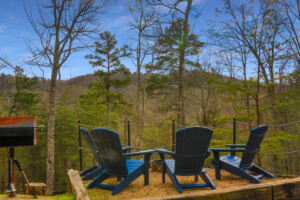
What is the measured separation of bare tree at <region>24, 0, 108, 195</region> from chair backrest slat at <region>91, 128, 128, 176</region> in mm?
8295

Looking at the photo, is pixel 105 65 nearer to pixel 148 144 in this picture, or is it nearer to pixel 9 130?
pixel 148 144

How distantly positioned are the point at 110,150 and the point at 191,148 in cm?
103

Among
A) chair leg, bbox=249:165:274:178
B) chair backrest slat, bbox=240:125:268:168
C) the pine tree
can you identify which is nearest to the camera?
chair backrest slat, bbox=240:125:268:168

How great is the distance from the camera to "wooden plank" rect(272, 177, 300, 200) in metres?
1.66

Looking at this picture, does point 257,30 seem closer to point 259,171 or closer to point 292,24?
point 292,24

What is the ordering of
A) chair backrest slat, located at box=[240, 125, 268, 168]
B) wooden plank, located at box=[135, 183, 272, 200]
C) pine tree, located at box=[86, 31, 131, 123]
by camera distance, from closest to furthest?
wooden plank, located at box=[135, 183, 272, 200]
chair backrest slat, located at box=[240, 125, 268, 168]
pine tree, located at box=[86, 31, 131, 123]

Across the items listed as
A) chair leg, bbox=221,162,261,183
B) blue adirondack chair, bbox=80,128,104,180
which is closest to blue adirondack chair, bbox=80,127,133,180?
blue adirondack chair, bbox=80,128,104,180

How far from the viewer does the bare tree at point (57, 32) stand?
1063 cm

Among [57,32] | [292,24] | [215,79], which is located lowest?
[215,79]

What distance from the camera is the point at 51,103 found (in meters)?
10.9

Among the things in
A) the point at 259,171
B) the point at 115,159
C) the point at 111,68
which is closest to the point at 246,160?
the point at 259,171

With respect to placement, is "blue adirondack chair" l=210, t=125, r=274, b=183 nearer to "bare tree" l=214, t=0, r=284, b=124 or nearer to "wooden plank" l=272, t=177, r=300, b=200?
"wooden plank" l=272, t=177, r=300, b=200

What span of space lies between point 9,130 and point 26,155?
16.9m

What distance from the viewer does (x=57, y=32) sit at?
11305 millimetres
